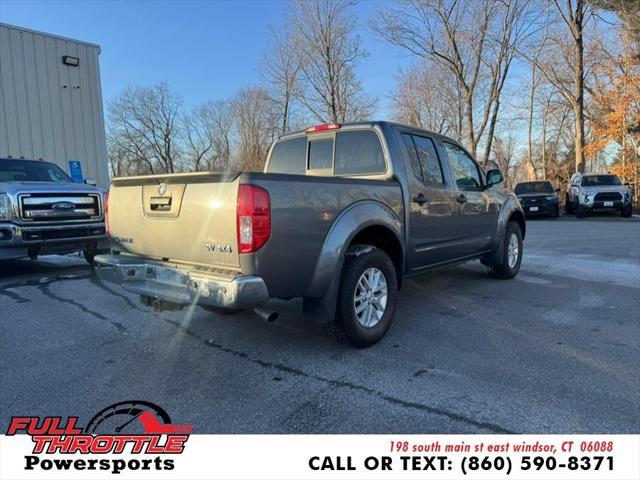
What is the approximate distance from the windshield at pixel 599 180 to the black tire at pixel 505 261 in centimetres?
1393

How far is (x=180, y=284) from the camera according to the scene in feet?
10.7

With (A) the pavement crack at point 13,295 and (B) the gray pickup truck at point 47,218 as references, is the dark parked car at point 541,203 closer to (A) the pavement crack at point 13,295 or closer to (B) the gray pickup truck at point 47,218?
(B) the gray pickup truck at point 47,218

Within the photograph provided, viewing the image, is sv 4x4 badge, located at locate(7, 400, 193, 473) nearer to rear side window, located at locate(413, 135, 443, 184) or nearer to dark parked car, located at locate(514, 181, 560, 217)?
rear side window, located at locate(413, 135, 443, 184)

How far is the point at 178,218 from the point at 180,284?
1.62 ft

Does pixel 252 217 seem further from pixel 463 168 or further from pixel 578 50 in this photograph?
pixel 578 50

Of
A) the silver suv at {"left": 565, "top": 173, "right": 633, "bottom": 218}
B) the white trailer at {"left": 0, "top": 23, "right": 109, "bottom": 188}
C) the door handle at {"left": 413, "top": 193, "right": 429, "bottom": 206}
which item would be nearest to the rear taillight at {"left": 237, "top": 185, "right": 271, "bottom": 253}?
the door handle at {"left": 413, "top": 193, "right": 429, "bottom": 206}

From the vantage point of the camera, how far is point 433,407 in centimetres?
272

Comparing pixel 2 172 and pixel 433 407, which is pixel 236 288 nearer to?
pixel 433 407

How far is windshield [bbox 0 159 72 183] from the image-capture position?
7.47 meters

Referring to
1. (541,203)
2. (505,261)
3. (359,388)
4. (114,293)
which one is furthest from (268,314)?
(541,203)

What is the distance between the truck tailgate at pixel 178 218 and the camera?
3.01 metres

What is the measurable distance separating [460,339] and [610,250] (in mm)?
6635

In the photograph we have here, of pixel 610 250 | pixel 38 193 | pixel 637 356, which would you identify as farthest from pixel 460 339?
pixel 610 250

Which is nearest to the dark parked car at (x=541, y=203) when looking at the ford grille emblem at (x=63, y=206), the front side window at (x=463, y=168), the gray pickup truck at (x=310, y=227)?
the front side window at (x=463, y=168)
